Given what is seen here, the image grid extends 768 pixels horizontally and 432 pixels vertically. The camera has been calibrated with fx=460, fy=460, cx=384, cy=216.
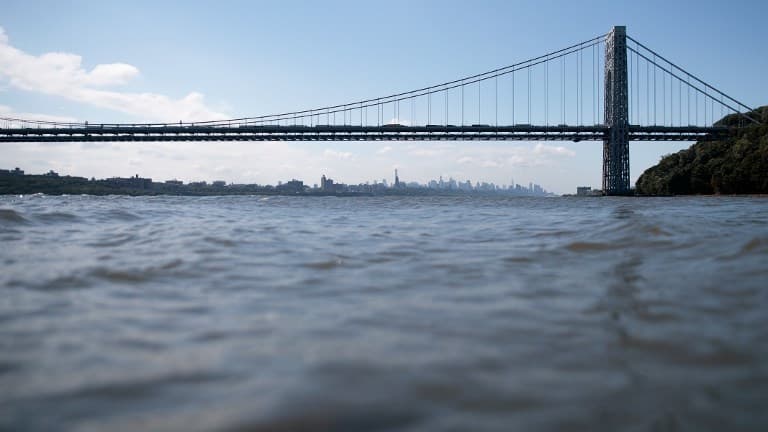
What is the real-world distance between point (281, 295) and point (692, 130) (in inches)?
1425

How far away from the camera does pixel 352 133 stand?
3155cm

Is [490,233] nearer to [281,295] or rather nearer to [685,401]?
[281,295]

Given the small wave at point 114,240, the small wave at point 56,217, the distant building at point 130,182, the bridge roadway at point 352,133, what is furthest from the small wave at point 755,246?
the distant building at point 130,182

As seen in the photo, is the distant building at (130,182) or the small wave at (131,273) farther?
the distant building at (130,182)

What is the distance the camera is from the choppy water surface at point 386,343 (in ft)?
3.71

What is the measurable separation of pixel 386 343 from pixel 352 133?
30626 mm

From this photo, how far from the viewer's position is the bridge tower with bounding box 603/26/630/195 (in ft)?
103

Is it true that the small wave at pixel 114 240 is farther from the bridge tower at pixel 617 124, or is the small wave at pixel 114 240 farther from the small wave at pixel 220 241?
the bridge tower at pixel 617 124

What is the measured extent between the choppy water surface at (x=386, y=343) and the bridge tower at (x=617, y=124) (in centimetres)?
3127

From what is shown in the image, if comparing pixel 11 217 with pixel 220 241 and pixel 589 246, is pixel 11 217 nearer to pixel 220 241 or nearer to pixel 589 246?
pixel 220 241

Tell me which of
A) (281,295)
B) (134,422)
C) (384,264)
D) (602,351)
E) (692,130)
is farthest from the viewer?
(692,130)

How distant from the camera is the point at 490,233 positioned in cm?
518

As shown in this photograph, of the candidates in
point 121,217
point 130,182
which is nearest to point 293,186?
point 130,182

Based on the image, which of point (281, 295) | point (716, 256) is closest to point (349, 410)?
point (281, 295)
